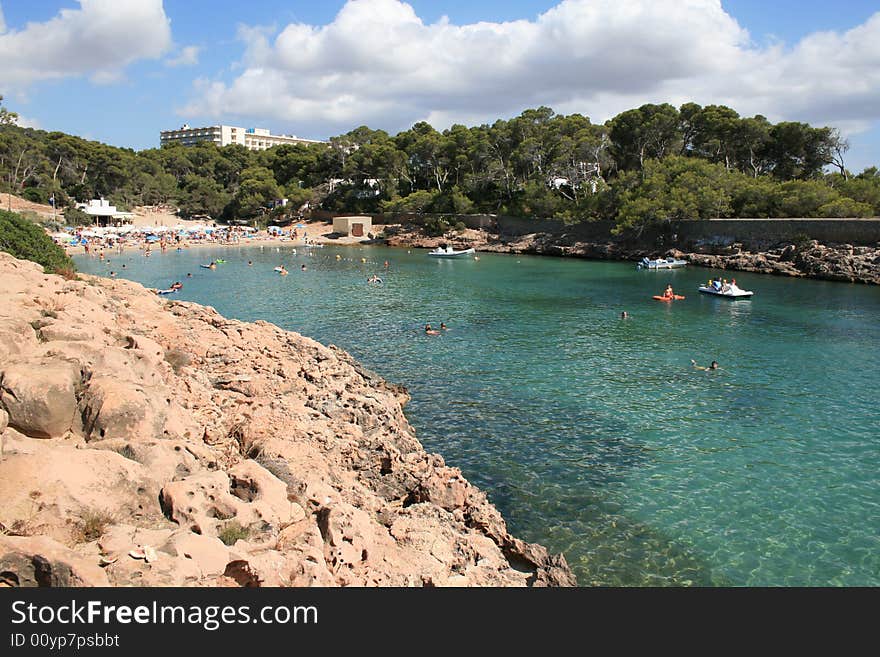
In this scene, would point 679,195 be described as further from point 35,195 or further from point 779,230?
point 35,195

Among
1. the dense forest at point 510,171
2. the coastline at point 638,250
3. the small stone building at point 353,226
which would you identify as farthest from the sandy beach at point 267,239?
the dense forest at point 510,171

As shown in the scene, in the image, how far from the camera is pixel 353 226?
88.1m

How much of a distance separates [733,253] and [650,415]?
46.1 m

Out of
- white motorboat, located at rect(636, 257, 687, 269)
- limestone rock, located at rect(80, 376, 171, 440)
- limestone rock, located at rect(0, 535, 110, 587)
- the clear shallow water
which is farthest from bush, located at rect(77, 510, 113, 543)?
white motorboat, located at rect(636, 257, 687, 269)

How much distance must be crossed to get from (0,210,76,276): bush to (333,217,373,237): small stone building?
6392 cm

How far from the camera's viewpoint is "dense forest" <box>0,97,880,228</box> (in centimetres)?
6162

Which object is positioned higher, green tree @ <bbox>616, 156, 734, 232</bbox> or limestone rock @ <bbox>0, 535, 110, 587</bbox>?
green tree @ <bbox>616, 156, 734, 232</bbox>

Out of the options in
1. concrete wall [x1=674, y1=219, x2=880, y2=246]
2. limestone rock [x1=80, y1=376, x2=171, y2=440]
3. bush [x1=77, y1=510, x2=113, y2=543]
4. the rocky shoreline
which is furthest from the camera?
concrete wall [x1=674, y1=219, x2=880, y2=246]

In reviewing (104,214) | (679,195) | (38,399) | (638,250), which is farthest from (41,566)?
(104,214)

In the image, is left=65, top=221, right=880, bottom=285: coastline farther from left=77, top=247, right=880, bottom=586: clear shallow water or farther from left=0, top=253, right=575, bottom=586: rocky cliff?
left=0, top=253, right=575, bottom=586: rocky cliff

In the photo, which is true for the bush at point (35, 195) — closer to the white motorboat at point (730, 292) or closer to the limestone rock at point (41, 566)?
the white motorboat at point (730, 292)

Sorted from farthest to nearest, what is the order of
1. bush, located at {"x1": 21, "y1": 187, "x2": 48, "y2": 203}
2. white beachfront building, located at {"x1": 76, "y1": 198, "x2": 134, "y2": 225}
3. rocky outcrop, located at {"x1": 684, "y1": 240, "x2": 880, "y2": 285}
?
bush, located at {"x1": 21, "y1": 187, "x2": 48, "y2": 203}
white beachfront building, located at {"x1": 76, "y1": 198, "x2": 134, "y2": 225}
rocky outcrop, located at {"x1": 684, "y1": 240, "x2": 880, "y2": 285}

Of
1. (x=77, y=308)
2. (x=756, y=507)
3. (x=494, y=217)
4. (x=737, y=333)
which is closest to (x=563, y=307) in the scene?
(x=737, y=333)
